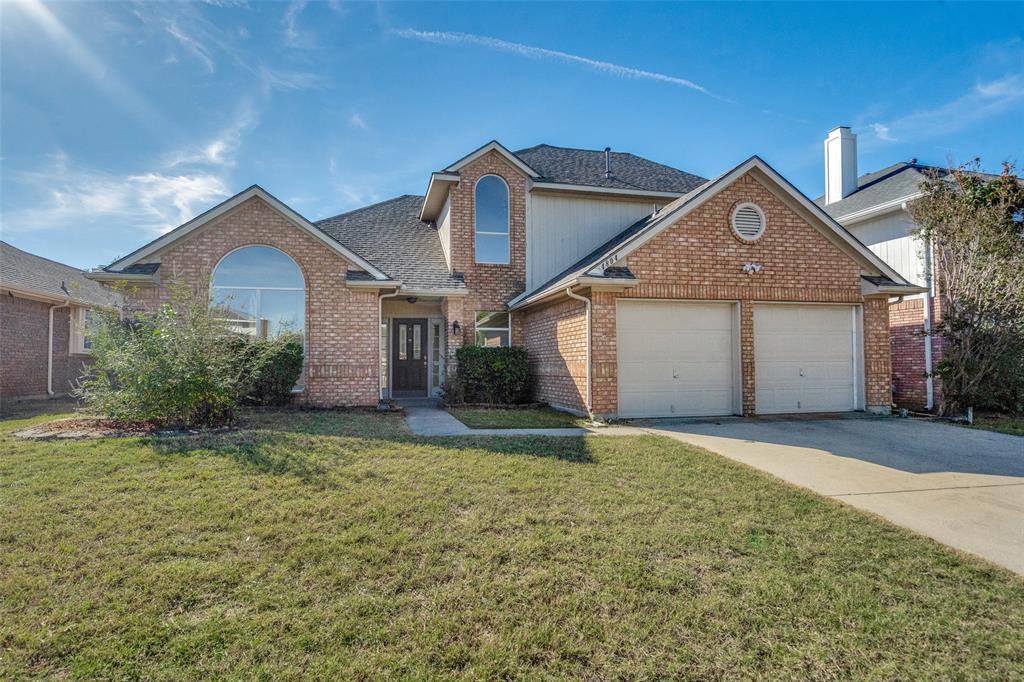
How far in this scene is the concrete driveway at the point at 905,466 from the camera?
4.51 m

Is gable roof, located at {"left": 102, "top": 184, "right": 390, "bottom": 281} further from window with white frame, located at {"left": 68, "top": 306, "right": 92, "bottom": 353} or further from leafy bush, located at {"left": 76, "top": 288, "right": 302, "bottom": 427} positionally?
window with white frame, located at {"left": 68, "top": 306, "right": 92, "bottom": 353}

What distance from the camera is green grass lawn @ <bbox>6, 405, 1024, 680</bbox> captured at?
2.82 metres

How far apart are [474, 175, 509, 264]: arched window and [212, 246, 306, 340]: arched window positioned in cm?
475

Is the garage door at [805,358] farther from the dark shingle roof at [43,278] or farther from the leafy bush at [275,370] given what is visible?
the dark shingle roof at [43,278]

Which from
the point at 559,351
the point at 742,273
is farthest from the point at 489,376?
the point at 742,273

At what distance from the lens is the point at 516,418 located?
9969mm

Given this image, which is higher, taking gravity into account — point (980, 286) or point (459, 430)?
point (980, 286)

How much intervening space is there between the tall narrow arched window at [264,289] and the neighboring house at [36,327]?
17.9 ft

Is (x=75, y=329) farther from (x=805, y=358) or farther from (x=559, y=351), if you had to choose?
(x=805, y=358)

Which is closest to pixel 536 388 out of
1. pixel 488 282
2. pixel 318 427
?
pixel 488 282

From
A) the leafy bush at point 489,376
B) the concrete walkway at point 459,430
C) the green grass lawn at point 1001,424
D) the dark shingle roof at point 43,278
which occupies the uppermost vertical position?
the dark shingle roof at point 43,278

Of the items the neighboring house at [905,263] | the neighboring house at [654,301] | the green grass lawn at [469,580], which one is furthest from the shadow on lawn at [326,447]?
the neighboring house at [905,263]

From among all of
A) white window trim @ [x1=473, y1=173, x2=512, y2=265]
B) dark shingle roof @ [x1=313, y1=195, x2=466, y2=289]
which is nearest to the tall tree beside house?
white window trim @ [x1=473, y1=173, x2=512, y2=265]

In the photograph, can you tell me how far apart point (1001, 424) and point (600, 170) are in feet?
36.1
